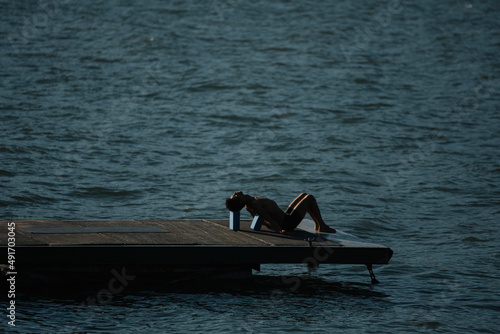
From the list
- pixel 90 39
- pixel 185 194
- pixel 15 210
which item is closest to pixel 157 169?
pixel 185 194

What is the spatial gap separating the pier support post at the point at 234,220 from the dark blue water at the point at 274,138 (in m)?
1.02

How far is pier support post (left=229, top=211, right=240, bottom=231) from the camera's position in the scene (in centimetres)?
1264

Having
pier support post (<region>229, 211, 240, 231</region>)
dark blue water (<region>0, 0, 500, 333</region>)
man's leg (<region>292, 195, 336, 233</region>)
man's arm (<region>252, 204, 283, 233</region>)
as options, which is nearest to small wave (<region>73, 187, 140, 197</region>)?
dark blue water (<region>0, 0, 500, 333</region>)

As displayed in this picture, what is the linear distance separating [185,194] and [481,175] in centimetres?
930

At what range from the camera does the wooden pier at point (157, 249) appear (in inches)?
433

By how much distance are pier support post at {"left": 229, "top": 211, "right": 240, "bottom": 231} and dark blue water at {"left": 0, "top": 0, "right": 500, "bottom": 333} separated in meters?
1.02

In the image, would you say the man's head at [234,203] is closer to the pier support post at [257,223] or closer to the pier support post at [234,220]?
the pier support post at [234,220]

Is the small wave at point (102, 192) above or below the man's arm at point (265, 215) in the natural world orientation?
below

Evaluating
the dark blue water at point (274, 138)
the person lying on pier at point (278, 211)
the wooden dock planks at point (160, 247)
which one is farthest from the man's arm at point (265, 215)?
the dark blue water at point (274, 138)

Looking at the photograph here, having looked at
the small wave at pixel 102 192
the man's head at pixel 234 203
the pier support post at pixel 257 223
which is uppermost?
the man's head at pixel 234 203

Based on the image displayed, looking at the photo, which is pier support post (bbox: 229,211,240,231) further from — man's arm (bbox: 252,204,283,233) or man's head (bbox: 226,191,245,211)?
man's arm (bbox: 252,204,283,233)

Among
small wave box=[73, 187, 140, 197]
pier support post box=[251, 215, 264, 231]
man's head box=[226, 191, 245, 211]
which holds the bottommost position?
small wave box=[73, 187, 140, 197]

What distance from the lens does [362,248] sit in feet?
39.4

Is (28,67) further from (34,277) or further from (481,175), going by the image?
(34,277)
